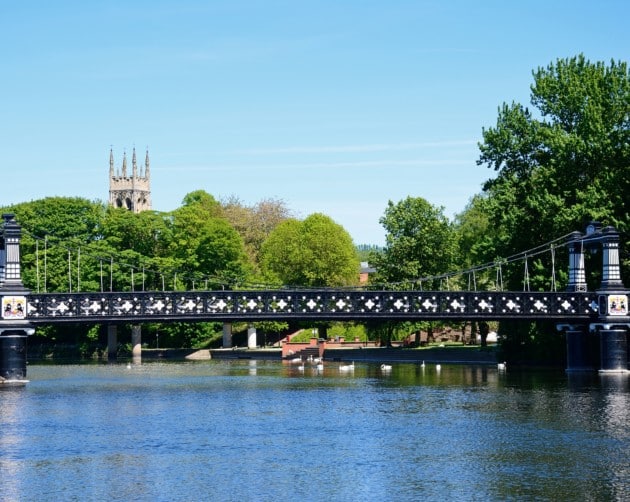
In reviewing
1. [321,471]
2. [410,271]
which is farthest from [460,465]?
[410,271]

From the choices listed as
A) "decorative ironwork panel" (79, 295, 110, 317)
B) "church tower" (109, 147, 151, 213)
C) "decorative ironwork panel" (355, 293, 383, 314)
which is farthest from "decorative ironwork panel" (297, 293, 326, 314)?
"church tower" (109, 147, 151, 213)

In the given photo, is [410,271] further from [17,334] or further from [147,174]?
[147,174]

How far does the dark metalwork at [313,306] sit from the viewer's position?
214 feet

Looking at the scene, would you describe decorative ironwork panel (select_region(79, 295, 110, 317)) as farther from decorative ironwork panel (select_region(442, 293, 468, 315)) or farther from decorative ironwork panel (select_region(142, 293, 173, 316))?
decorative ironwork panel (select_region(442, 293, 468, 315))

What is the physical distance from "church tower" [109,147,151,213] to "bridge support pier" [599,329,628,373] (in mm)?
128543

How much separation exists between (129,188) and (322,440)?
15282 cm

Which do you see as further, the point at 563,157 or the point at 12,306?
the point at 563,157

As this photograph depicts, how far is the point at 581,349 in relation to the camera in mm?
71500

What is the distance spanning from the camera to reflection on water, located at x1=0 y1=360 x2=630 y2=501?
32750mm

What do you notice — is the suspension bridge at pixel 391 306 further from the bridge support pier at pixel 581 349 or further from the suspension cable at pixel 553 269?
the suspension cable at pixel 553 269

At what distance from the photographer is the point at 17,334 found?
62.4 metres

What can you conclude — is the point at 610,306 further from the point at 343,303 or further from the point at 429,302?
the point at 343,303

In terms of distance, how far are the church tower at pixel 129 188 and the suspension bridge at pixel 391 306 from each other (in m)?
123

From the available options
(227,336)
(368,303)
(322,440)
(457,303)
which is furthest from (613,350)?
(227,336)
